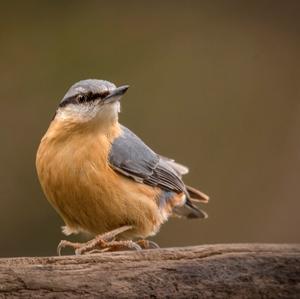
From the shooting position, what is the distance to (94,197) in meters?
3.75

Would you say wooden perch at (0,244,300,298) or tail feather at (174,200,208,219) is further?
tail feather at (174,200,208,219)

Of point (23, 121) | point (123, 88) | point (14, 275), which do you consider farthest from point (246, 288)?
point (23, 121)

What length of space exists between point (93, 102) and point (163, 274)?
94 centimetres

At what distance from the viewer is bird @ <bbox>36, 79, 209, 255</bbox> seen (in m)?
3.76

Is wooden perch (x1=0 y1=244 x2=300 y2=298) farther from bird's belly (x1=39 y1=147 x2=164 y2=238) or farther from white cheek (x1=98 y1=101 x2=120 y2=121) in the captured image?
white cheek (x1=98 y1=101 x2=120 y2=121)

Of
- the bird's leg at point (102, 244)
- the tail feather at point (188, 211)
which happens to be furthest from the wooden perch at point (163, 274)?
the tail feather at point (188, 211)

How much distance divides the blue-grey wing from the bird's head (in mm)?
150

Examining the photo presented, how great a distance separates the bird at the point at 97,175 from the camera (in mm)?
3758

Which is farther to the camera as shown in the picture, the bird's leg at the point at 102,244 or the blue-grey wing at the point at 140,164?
the blue-grey wing at the point at 140,164

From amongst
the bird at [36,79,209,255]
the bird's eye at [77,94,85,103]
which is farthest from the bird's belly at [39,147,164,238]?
the bird's eye at [77,94,85,103]

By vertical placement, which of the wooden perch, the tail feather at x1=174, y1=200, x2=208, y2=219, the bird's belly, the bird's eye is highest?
the bird's eye

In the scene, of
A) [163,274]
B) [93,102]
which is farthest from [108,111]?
[163,274]

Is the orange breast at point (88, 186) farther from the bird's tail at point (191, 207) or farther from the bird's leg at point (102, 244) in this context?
the bird's tail at point (191, 207)

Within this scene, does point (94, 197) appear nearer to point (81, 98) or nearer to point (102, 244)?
point (102, 244)
